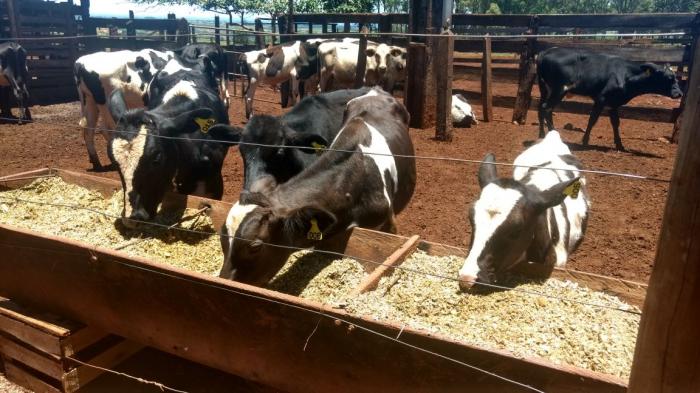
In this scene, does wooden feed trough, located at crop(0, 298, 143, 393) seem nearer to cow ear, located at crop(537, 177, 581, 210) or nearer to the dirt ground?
the dirt ground

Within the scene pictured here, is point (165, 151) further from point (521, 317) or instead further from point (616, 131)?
point (616, 131)

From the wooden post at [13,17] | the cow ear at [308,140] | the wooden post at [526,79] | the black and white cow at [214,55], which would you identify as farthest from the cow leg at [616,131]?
the wooden post at [13,17]

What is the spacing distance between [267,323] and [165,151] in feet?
8.71

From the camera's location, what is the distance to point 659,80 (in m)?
10.2

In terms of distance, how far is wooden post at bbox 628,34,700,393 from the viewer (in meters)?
1.27

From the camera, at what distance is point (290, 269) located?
11.1ft

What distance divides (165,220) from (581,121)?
34.8 ft

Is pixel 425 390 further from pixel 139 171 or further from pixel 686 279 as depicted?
pixel 139 171

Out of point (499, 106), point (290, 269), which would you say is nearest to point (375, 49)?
point (499, 106)

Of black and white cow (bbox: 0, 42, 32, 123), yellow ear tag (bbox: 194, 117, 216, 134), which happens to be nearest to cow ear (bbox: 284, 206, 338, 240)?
yellow ear tag (bbox: 194, 117, 216, 134)

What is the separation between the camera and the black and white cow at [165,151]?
14.2 ft

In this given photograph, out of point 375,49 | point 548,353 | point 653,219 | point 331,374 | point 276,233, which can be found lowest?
point 653,219

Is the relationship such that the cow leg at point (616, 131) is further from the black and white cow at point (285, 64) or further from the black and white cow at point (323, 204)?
the black and white cow at point (285, 64)

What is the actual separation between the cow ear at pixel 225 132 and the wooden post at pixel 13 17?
47.0ft
